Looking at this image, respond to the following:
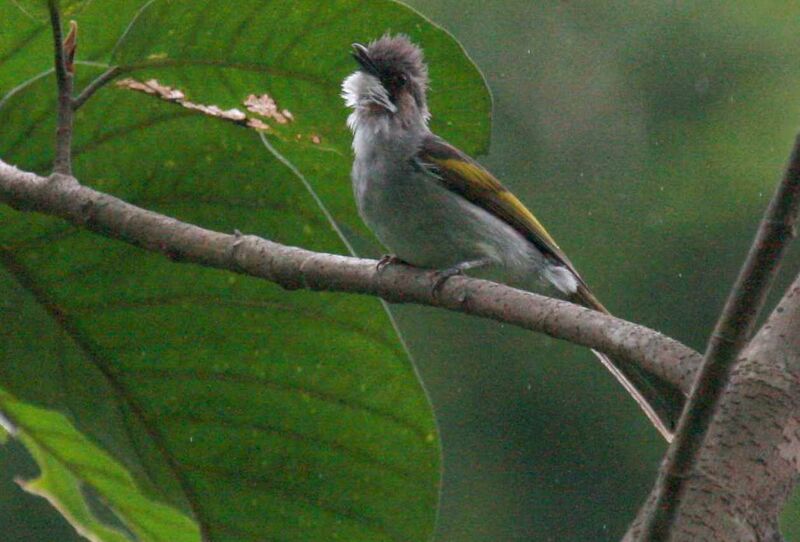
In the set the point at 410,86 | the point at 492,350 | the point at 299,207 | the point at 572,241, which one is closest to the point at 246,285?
the point at 299,207

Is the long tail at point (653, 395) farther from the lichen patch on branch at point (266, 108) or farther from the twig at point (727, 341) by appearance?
the twig at point (727, 341)

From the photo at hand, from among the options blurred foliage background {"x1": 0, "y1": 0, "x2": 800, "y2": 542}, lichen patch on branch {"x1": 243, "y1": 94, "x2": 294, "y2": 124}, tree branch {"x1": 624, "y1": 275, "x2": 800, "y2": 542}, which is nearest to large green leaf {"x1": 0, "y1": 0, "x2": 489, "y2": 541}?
lichen patch on branch {"x1": 243, "y1": 94, "x2": 294, "y2": 124}

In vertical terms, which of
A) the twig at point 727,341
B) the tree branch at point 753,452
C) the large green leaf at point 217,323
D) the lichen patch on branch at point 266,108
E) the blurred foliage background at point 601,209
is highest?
the twig at point 727,341

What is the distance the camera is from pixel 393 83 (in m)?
2.99

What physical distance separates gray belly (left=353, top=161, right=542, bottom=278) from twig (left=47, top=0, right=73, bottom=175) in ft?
2.60

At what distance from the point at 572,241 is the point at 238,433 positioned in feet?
23.5

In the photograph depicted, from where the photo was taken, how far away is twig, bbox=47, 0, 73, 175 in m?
1.82

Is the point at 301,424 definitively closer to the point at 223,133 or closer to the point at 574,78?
the point at 223,133

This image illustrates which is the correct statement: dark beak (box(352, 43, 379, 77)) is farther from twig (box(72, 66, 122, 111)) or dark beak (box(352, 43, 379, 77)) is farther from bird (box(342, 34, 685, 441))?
twig (box(72, 66, 122, 111))

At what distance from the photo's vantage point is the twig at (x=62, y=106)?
1.82 meters

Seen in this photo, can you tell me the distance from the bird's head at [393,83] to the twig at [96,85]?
878 mm

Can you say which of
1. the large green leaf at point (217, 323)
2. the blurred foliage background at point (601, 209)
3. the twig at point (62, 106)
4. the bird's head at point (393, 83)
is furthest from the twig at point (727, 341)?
the blurred foliage background at point (601, 209)

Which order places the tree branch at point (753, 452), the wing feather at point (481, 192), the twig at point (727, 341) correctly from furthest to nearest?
the wing feather at point (481, 192) < the tree branch at point (753, 452) < the twig at point (727, 341)

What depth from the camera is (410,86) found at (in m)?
3.02
